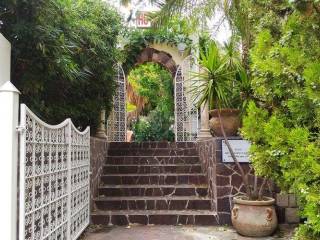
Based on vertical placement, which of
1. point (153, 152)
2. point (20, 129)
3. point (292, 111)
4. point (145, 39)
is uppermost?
point (145, 39)

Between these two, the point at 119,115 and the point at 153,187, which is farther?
the point at 119,115

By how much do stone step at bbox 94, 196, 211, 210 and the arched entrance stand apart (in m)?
3.26

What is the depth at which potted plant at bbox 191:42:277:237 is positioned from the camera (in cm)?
495

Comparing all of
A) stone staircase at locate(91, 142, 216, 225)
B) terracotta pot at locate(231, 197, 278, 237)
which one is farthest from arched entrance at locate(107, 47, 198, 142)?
terracotta pot at locate(231, 197, 278, 237)

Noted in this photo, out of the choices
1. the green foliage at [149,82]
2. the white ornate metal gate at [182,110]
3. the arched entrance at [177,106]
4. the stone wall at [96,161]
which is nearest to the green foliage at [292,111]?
the stone wall at [96,161]

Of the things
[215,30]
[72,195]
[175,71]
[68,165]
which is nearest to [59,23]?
[68,165]

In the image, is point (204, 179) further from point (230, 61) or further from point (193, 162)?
point (230, 61)

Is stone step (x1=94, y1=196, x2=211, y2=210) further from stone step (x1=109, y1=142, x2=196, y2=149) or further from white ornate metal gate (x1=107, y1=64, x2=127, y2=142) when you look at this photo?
white ornate metal gate (x1=107, y1=64, x2=127, y2=142)

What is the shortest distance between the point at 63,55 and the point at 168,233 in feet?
9.55

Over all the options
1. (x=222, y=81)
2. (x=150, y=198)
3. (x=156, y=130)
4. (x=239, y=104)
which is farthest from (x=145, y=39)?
(x=150, y=198)

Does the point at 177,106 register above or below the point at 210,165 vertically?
above

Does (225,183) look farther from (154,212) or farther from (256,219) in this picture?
(154,212)

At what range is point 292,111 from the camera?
9.09 feet

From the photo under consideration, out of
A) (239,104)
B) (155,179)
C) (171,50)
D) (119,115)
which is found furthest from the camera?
(171,50)
